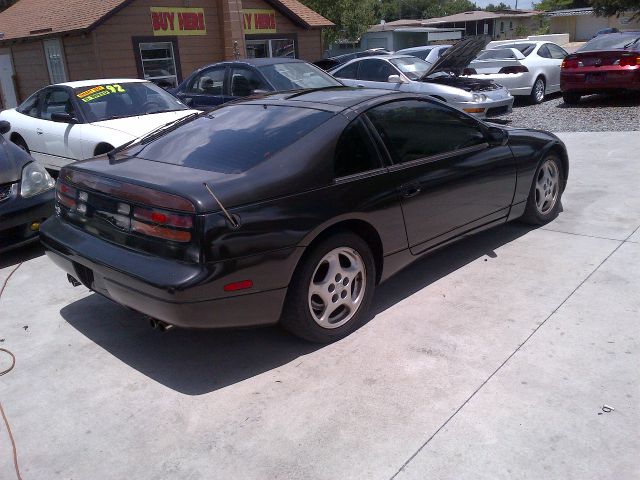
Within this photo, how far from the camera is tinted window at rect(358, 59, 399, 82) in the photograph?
12.2 metres

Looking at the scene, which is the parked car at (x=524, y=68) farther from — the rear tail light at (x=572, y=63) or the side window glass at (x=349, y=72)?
the side window glass at (x=349, y=72)

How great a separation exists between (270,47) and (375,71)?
893 centimetres

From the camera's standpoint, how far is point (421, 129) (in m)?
4.42

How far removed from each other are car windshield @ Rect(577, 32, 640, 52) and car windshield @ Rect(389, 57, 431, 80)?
129 inches

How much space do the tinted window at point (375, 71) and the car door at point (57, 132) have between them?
6196 millimetres

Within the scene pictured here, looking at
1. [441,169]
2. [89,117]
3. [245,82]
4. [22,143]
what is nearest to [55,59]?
[22,143]

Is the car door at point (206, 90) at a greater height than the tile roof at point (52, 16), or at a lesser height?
lesser

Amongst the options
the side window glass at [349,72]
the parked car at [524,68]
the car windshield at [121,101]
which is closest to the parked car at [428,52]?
the parked car at [524,68]

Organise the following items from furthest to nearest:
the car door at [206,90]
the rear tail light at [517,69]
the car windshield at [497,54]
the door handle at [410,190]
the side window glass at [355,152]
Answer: the car windshield at [497,54], the rear tail light at [517,69], the car door at [206,90], the door handle at [410,190], the side window glass at [355,152]

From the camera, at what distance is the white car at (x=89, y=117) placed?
291 inches

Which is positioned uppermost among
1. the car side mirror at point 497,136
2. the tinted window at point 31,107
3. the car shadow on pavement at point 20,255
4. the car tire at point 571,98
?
the tinted window at point 31,107

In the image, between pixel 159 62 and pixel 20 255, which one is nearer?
pixel 20 255

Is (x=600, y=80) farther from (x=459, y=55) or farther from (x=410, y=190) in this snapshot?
(x=410, y=190)

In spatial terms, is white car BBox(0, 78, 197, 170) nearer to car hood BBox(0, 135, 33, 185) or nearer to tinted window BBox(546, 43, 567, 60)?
car hood BBox(0, 135, 33, 185)
